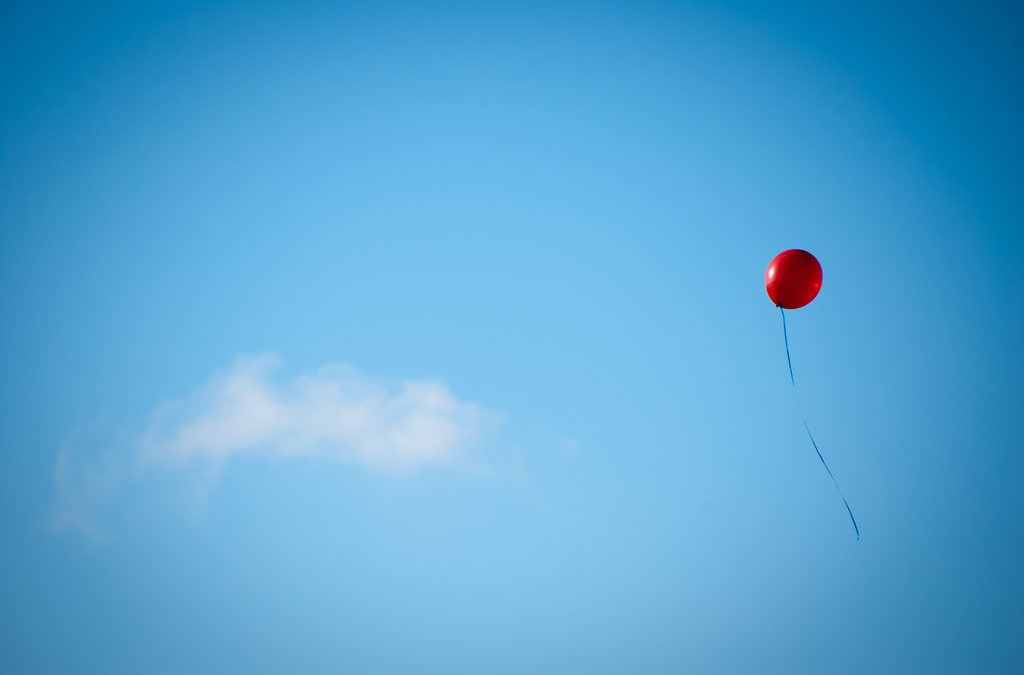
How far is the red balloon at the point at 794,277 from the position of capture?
26.1 ft

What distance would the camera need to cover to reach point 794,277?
26.1 ft

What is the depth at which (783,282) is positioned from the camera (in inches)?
316

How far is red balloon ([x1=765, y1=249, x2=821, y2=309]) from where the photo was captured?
26.1 ft
